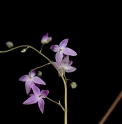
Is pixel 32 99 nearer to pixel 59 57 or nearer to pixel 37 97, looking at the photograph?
pixel 37 97

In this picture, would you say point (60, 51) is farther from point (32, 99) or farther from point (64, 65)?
point (32, 99)

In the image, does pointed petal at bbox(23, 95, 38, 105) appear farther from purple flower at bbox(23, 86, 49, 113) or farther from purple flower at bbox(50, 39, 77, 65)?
purple flower at bbox(50, 39, 77, 65)

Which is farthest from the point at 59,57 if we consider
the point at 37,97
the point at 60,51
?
the point at 37,97

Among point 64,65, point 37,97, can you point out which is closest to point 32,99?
point 37,97

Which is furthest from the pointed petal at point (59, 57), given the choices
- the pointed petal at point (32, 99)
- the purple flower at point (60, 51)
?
the pointed petal at point (32, 99)

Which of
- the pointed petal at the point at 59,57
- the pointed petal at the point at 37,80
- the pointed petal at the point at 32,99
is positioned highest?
the pointed petal at the point at 59,57

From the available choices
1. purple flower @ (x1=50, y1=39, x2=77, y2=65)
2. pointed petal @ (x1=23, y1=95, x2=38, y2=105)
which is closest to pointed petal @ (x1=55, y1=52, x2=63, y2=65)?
purple flower @ (x1=50, y1=39, x2=77, y2=65)

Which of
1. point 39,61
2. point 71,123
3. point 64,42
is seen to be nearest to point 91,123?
point 71,123

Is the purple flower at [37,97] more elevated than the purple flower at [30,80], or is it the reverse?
the purple flower at [30,80]

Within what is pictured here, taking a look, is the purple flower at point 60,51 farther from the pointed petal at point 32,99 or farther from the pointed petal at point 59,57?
the pointed petal at point 32,99

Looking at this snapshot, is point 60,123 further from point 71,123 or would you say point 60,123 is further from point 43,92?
point 43,92

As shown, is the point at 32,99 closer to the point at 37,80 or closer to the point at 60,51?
the point at 37,80
